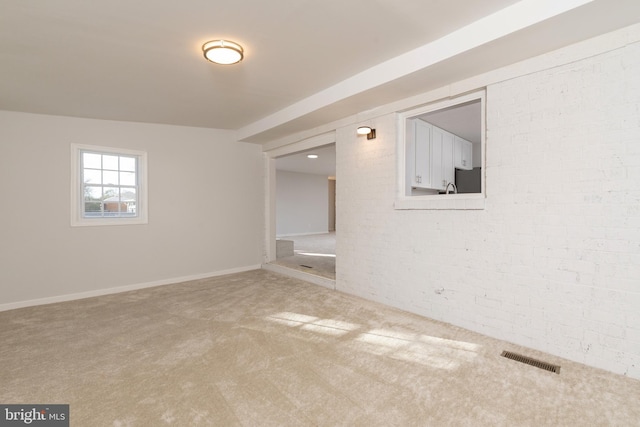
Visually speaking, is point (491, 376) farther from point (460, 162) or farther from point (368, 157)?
point (460, 162)

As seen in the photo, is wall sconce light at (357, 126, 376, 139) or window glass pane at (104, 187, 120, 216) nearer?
wall sconce light at (357, 126, 376, 139)

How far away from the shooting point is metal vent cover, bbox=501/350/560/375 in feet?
7.34

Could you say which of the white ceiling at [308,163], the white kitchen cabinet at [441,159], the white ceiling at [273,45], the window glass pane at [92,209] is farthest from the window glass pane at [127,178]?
the white kitchen cabinet at [441,159]

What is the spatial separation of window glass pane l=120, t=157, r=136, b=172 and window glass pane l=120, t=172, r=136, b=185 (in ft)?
0.20

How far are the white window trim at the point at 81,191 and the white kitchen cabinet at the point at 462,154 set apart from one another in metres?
5.03

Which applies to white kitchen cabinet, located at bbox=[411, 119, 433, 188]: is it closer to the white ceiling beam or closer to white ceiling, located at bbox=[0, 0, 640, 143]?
white ceiling, located at bbox=[0, 0, 640, 143]

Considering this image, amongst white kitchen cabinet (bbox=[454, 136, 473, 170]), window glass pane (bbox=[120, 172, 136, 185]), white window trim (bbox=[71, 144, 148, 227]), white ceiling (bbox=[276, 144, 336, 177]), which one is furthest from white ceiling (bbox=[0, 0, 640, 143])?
white ceiling (bbox=[276, 144, 336, 177])

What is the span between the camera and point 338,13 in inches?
86.7

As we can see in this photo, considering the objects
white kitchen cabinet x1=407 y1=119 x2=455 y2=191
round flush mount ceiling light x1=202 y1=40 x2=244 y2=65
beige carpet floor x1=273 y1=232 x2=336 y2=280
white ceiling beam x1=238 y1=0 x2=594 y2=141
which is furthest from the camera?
beige carpet floor x1=273 y1=232 x2=336 y2=280

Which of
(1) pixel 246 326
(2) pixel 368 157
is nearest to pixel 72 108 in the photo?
(1) pixel 246 326

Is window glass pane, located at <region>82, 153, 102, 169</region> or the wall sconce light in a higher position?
the wall sconce light

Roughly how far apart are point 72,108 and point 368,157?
380 cm

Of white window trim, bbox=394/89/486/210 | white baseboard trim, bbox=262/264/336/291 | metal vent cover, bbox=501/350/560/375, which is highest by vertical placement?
white window trim, bbox=394/89/486/210
